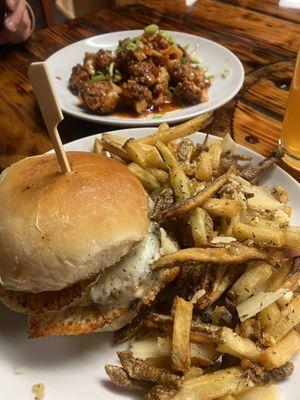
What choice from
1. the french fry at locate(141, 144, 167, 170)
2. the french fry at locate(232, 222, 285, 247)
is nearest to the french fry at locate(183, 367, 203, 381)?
the french fry at locate(232, 222, 285, 247)

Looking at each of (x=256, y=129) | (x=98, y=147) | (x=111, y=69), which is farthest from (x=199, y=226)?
(x=111, y=69)

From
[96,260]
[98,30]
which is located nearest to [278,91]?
[98,30]

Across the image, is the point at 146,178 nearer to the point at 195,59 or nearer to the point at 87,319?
the point at 87,319

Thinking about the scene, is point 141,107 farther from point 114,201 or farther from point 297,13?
point 297,13

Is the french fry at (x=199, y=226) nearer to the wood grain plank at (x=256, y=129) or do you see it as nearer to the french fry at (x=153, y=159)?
the french fry at (x=153, y=159)

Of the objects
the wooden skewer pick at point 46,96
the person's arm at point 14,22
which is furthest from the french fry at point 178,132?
the person's arm at point 14,22
